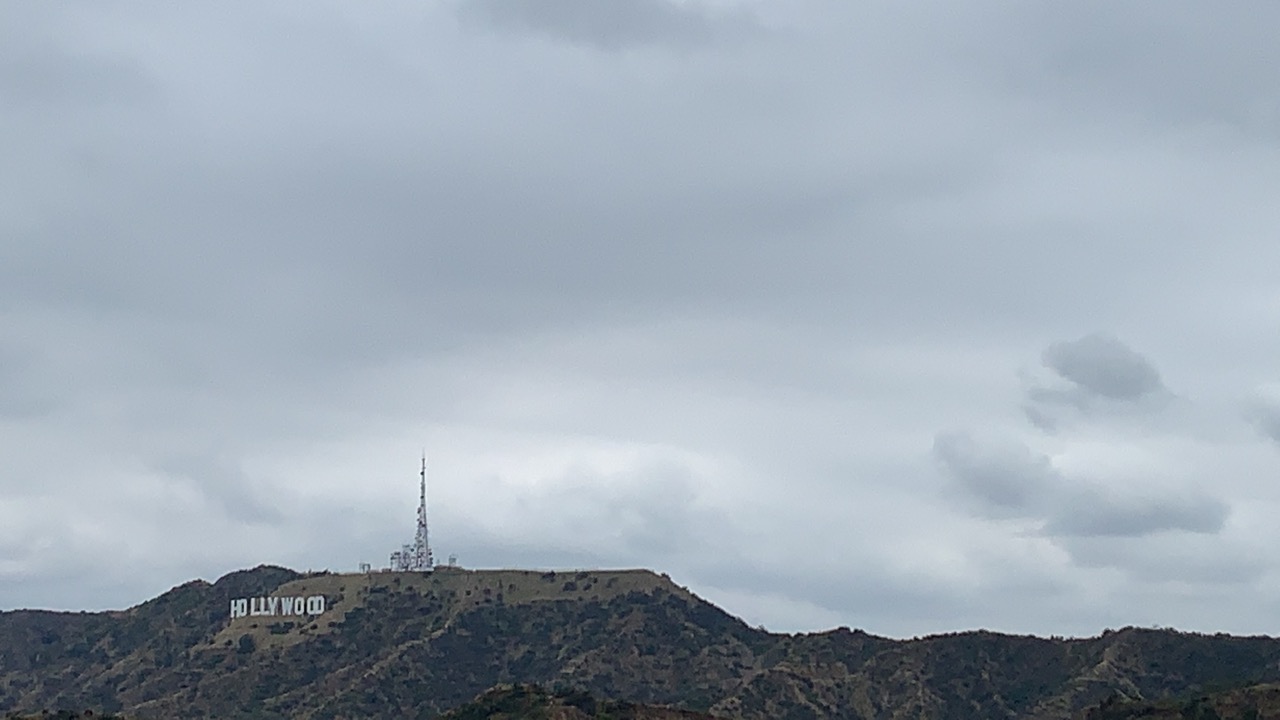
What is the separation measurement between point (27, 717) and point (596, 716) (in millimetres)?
57152

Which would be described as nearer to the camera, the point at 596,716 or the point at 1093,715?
the point at 596,716

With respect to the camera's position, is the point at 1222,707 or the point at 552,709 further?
the point at 1222,707

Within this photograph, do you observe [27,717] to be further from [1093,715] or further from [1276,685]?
[1276,685]

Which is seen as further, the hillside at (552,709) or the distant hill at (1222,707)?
the hillside at (552,709)

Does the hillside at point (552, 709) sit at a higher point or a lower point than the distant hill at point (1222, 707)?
higher

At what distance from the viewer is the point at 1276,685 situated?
165125 millimetres

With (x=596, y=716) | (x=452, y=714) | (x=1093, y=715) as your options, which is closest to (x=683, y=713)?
(x=596, y=716)

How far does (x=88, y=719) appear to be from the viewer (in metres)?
174

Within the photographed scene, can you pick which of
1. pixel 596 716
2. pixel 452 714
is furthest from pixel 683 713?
pixel 452 714

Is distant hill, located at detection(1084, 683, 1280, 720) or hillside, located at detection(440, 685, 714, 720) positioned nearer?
distant hill, located at detection(1084, 683, 1280, 720)

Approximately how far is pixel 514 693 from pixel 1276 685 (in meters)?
75.5

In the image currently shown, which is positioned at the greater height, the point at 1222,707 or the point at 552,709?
the point at 552,709

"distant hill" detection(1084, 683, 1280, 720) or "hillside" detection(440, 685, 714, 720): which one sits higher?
"hillside" detection(440, 685, 714, 720)

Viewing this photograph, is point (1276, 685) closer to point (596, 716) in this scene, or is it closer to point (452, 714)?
point (596, 716)
